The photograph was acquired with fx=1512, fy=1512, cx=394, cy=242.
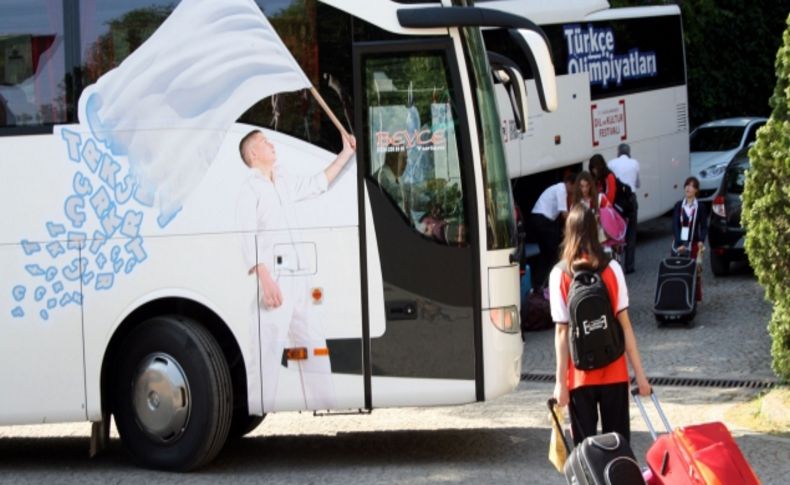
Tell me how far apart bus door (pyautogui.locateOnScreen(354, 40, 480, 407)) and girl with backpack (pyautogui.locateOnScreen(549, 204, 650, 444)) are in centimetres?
175

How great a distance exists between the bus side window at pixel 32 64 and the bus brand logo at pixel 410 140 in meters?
2.18

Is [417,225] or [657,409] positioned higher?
[417,225]

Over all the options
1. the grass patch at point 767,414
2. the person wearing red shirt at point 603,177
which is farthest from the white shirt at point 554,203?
the grass patch at point 767,414

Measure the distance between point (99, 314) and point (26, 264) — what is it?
0.60 meters

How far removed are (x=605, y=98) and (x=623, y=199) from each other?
3.25 m

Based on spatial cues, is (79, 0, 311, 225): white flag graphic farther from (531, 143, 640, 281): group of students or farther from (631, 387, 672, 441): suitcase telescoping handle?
(531, 143, 640, 281): group of students

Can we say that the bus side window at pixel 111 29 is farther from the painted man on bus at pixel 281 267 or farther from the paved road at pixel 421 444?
the paved road at pixel 421 444

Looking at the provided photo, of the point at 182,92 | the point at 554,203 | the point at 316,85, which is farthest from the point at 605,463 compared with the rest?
the point at 554,203

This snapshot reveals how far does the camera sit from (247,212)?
10.1 m

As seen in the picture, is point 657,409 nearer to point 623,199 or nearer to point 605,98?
point 623,199

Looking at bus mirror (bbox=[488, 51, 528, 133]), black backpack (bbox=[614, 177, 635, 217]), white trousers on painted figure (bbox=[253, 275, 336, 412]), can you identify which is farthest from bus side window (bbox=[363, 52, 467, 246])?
black backpack (bbox=[614, 177, 635, 217])

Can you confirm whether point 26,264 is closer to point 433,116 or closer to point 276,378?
point 276,378

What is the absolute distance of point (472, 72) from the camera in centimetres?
1009

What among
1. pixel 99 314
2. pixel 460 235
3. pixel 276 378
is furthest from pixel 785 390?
pixel 99 314
